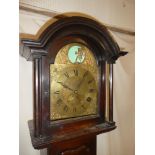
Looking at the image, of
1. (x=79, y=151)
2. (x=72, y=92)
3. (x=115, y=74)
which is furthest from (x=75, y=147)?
(x=115, y=74)

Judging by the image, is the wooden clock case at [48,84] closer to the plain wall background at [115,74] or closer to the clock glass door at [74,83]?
the clock glass door at [74,83]

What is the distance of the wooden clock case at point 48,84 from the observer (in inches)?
32.6

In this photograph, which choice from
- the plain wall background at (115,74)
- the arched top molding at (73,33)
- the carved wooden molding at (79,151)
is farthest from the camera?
the plain wall background at (115,74)

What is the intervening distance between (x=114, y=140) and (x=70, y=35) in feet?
4.23

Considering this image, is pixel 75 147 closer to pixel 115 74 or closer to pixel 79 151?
pixel 79 151

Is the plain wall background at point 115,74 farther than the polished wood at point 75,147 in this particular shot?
Yes

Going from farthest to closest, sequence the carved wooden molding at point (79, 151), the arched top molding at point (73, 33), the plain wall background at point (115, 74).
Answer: the plain wall background at point (115, 74) → the carved wooden molding at point (79, 151) → the arched top molding at point (73, 33)

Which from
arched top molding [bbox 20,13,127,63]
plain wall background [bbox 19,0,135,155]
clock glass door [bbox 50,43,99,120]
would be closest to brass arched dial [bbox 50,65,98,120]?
clock glass door [bbox 50,43,99,120]

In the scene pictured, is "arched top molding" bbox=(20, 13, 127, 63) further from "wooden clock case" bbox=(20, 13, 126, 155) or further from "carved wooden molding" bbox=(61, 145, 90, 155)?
"carved wooden molding" bbox=(61, 145, 90, 155)

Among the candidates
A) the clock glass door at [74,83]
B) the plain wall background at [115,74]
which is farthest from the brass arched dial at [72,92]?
the plain wall background at [115,74]

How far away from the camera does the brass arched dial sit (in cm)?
91

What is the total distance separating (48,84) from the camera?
87 centimetres

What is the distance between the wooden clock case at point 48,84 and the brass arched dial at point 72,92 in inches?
1.5
